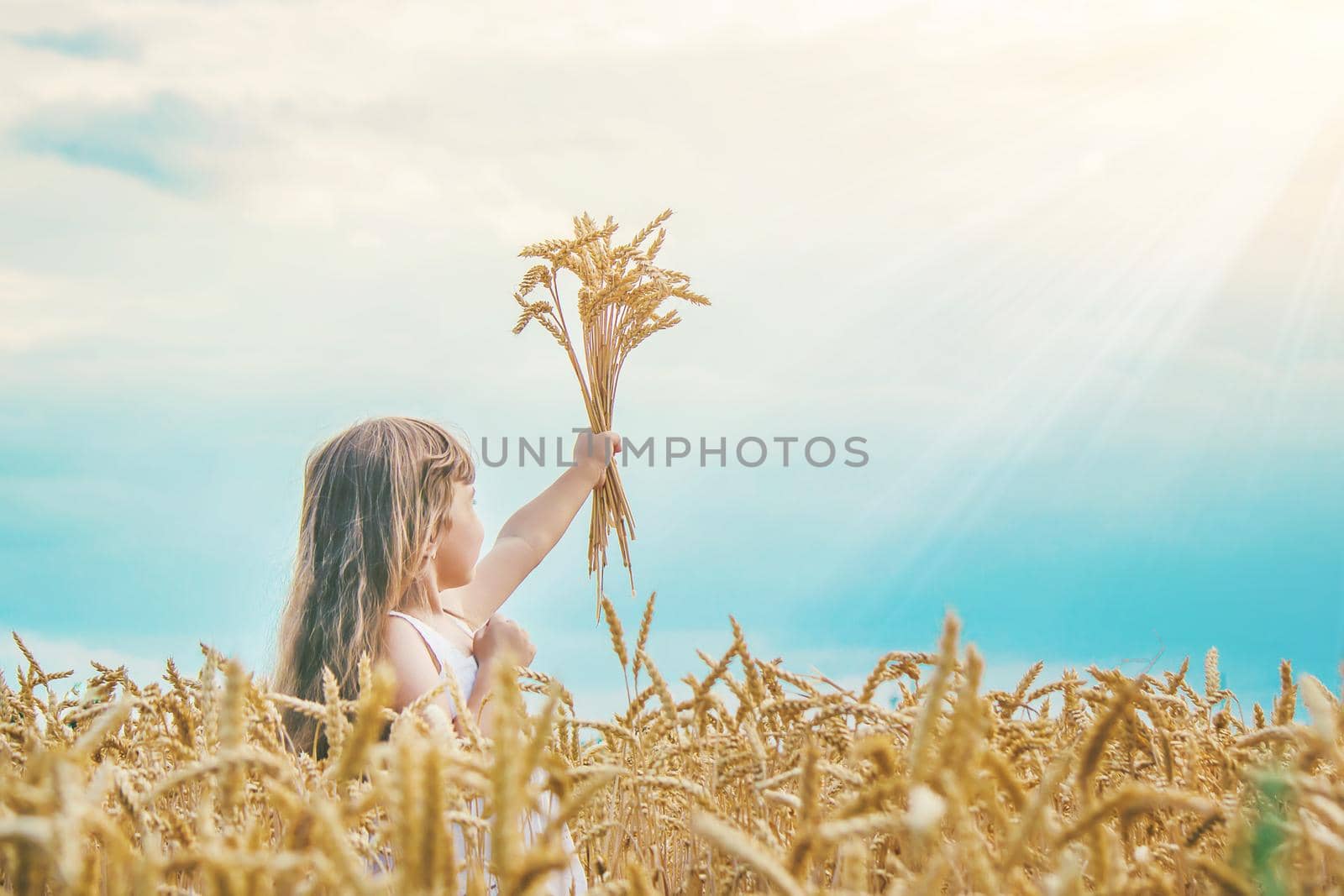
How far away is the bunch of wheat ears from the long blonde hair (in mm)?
616

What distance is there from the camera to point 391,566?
10.5 feet

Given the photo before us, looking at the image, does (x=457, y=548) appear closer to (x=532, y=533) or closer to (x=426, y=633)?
(x=426, y=633)

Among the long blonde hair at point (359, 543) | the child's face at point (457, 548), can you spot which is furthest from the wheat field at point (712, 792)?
the child's face at point (457, 548)

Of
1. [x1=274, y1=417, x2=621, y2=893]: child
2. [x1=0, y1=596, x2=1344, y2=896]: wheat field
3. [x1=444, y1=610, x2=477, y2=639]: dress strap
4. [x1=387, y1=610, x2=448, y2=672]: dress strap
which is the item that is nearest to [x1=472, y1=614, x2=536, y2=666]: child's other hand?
[x1=274, y1=417, x2=621, y2=893]: child

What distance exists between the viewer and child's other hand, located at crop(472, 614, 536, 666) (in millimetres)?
3084

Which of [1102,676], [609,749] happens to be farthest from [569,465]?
[1102,676]

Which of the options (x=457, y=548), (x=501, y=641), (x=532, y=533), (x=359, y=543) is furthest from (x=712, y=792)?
(x=532, y=533)

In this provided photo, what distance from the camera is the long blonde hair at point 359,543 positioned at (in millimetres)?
3057

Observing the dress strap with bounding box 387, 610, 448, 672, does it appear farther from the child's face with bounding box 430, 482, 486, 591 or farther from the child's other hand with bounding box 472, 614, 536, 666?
the child's face with bounding box 430, 482, 486, 591

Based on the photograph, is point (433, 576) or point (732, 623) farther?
point (433, 576)

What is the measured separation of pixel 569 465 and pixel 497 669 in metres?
3.46

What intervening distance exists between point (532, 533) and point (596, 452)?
1.51 ft

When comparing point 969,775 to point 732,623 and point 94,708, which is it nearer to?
point 732,623

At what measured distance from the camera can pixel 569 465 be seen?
13.2ft
